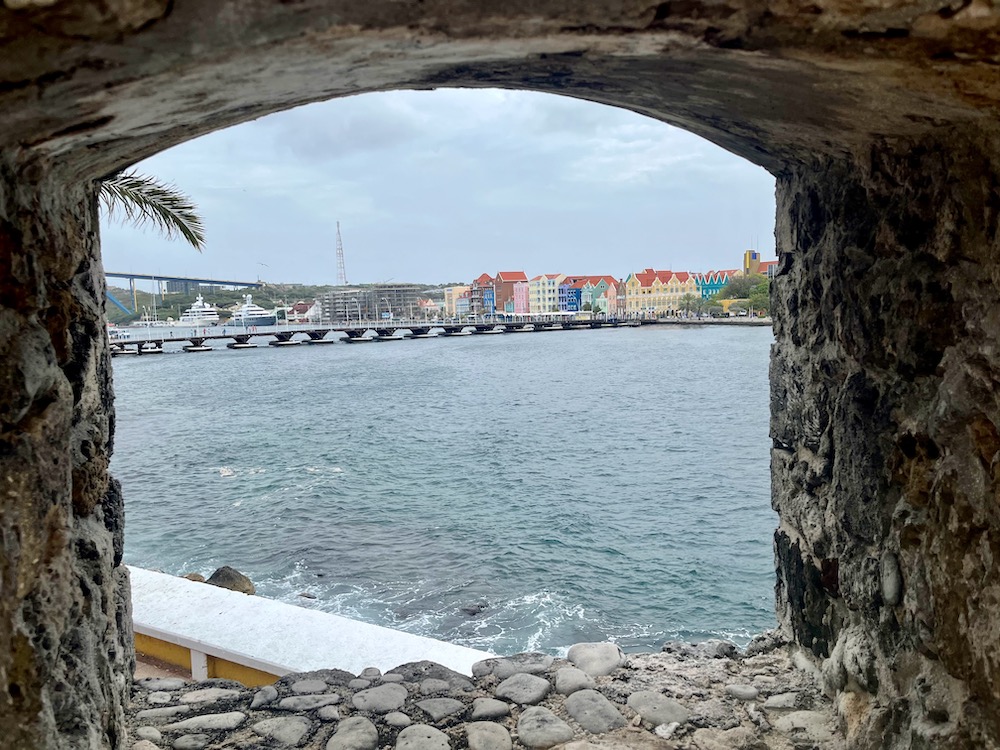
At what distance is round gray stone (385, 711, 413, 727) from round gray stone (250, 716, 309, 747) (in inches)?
14.6

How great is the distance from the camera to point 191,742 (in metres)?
3.36

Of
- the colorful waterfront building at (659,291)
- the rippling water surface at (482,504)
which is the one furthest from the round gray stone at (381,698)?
the colorful waterfront building at (659,291)

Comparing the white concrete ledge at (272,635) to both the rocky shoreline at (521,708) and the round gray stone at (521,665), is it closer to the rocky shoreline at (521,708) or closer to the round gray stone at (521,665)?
the round gray stone at (521,665)

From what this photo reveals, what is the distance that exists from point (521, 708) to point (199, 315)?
87744 millimetres

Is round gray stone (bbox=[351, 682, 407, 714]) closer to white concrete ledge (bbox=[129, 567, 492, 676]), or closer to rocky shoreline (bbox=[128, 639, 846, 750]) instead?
rocky shoreline (bbox=[128, 639, 846, 750])

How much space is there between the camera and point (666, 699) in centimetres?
366

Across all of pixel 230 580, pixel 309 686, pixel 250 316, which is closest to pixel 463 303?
pixel 250 316

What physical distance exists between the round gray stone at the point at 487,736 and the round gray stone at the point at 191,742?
1.15 metres

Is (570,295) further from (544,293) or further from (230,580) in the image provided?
(230,580)

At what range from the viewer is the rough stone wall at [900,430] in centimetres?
214

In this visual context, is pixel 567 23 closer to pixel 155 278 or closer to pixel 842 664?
pixel 842 664

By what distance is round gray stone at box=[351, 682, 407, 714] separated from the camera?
375 centimetres

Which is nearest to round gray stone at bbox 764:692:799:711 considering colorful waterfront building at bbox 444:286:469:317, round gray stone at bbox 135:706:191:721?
round gray stone at bbox 135:706:191:721

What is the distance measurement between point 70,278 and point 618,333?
3156 inches
